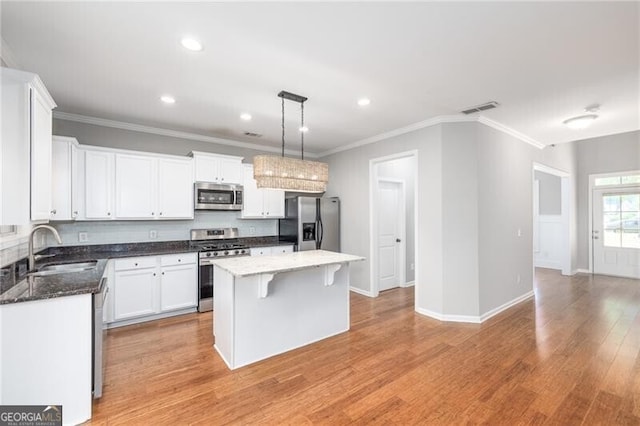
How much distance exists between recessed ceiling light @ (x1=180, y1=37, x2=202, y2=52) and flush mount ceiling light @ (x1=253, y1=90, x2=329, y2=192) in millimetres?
992

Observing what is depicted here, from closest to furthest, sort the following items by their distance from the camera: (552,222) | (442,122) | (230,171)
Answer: (442,122) → (230,171) → (552,222)

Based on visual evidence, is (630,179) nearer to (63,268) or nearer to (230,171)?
(230,171)

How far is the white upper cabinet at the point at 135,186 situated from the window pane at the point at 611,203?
863cm

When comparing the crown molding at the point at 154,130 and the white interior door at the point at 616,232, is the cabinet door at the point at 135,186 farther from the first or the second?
the white interior door at the point at 616,232

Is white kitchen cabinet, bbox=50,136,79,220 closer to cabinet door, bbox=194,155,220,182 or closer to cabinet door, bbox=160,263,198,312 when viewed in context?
cabinet door, bbox=160,263,198,312

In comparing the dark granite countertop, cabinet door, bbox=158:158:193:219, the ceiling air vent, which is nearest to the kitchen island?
the dark granite countertop

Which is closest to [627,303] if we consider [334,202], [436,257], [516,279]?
[516,279]

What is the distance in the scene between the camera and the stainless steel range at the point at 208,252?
417 centimetres

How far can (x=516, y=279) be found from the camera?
15.1 ft

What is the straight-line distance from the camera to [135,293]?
3.69m

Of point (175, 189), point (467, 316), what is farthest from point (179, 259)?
point (467, 316)

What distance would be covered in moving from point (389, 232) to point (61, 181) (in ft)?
15.9

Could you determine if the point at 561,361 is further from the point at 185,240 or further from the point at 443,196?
the point at 185,240

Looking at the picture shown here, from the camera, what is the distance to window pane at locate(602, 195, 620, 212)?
251 inches
